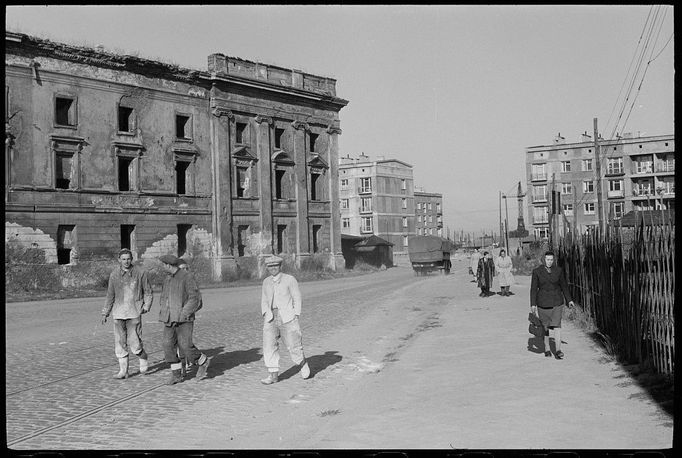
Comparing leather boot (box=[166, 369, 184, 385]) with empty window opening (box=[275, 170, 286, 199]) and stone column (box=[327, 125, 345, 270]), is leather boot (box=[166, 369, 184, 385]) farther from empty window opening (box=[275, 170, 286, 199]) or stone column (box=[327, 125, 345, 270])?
stone column (box=[327, 125, 345, 270])

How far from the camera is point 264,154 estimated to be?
36.8 m

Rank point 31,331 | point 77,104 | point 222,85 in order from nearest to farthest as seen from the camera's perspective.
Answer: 1. point 31,331
2. point 77,104
3. point 222,85

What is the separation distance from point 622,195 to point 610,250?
5815 centimetres

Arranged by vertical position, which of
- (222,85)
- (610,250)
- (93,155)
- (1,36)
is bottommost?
(610,250)

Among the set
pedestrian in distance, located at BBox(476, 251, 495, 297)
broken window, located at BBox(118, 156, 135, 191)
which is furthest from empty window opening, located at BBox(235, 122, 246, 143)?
pedestrian in distance, located at BBox(476, 251, 495, 297)

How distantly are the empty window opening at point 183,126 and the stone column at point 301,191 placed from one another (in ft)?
25.1

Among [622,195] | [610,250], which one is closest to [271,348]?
[610,250]

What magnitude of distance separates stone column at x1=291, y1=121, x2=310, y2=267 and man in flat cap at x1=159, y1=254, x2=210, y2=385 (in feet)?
98.0

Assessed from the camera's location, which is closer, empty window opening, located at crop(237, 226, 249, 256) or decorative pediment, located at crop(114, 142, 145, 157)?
decorative pediment, located at crop(114, 142, 145, 157)

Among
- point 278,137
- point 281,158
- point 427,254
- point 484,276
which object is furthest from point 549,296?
point 427,254

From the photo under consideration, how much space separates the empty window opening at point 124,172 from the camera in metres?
30.0

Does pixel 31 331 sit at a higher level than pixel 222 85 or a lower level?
lower

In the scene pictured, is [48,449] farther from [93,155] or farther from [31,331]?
[93,155]

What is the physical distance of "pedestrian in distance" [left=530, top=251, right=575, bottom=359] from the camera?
32.0ft
